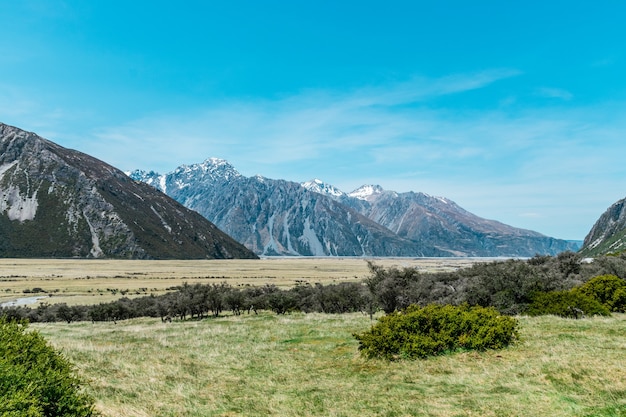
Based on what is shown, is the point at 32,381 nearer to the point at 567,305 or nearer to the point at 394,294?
the point at 567,305

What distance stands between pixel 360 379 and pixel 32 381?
1016 cm

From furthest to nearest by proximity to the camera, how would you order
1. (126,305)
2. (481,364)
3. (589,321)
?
(126,305), (589,321), (481,364)

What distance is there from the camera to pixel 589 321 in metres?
22.2

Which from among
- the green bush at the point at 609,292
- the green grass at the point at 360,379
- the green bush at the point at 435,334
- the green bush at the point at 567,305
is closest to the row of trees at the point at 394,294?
the green bush at the point at 567,305

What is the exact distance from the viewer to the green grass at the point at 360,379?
35.3 feet

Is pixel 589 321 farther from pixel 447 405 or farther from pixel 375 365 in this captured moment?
pixel 447 405

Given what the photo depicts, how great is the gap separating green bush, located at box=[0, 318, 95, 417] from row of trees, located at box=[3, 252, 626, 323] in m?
29.3

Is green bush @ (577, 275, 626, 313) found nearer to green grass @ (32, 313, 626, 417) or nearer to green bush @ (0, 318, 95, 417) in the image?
green grass @ (32, 313, 626, 417)

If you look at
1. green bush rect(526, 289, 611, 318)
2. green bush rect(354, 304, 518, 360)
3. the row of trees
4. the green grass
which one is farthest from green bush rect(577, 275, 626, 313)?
green bush rect(354, 304, 518, 360)

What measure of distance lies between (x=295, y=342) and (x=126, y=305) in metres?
45.3

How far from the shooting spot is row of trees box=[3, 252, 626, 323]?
34562mm

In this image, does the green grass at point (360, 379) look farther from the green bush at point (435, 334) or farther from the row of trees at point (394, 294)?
the row of trees at point (394, 294)

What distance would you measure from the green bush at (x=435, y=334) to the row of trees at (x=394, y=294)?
15.1 metres

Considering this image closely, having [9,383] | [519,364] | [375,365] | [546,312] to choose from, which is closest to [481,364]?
[519,364]
